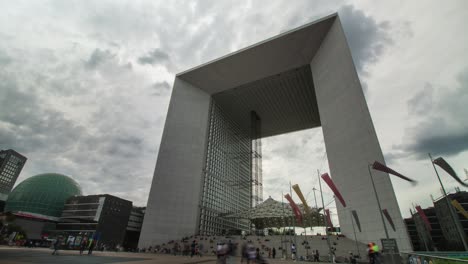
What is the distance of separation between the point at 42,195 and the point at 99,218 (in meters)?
29.5

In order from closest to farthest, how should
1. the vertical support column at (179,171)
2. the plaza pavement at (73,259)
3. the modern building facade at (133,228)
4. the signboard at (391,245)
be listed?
the plaza pavement at (73,259), the signboard at (391,245), the vertical support column at (179,171), the modern building facade at (133,228)

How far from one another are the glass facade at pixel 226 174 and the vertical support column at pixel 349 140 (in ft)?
85.5

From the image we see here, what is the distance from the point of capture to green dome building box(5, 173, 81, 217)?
80.2 metres

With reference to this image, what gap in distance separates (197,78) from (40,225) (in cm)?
6556

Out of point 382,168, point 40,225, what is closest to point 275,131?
point 382,168

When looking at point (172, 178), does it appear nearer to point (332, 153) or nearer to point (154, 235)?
point (154, 235)

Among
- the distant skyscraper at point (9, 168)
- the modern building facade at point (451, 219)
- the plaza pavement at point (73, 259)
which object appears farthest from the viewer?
the distant skyscraper at point (9, 168)

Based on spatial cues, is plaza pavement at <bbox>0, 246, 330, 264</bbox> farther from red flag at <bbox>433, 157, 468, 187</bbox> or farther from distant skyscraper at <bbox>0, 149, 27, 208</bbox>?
distant skyscraper at <bbox>0, 149, 27, 208</bbox>

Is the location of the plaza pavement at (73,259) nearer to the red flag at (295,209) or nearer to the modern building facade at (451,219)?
the red flag at (295,209)

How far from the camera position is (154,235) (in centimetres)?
3756

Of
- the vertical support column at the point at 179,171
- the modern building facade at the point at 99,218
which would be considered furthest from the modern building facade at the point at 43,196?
the vertical support column at the point at 179,171

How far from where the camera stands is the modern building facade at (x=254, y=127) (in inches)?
→ 1158

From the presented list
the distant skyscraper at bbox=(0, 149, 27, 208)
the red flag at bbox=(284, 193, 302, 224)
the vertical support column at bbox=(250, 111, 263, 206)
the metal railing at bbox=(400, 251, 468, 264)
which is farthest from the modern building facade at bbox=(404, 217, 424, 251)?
the distant skyscraper at bbox=(0, 149, 27, 208)

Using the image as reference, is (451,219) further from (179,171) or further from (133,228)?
(133,228)
